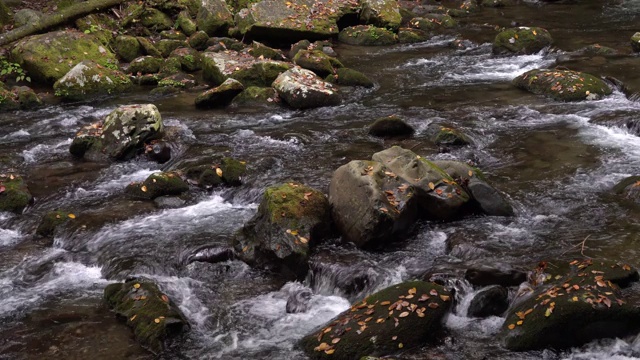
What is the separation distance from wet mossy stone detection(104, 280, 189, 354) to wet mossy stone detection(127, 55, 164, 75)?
11.3m

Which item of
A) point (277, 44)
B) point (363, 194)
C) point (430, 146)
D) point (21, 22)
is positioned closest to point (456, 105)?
point (430, 146)

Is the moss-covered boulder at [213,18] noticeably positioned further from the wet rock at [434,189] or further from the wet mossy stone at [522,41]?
the wet rock at [434,189]

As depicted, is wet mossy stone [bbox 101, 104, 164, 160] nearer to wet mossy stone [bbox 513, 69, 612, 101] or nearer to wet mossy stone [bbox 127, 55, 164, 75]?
wet mossy stone [bbox 127, 55, 164, 75]

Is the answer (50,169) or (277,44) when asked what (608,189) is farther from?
(277,44)

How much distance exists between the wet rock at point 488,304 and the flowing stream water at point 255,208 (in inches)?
3.8

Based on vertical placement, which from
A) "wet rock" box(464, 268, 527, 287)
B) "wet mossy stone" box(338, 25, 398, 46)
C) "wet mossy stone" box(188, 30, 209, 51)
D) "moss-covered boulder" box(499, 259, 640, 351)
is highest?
"moss-covered boulder" box(499, 259, 640, 351)

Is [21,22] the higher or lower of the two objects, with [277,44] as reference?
higher

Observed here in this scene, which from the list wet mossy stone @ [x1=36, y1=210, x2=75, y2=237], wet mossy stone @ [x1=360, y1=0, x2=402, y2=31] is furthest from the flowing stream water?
wet mossy stone @ [x1=360, y1=0, x2=402, y2=31]

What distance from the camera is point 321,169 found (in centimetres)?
1147

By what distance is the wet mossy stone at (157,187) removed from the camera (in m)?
10.7

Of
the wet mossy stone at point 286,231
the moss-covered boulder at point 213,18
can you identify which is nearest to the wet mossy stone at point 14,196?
the wet mossy stone at point 286,231

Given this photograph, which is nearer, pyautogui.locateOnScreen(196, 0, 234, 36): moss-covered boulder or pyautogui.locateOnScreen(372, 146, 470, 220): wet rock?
pyautogui.locateOnScreen(372, 146, 470, 220): wet rock

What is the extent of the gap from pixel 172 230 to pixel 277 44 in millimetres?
12787

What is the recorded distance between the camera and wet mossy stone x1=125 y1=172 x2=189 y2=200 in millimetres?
10719
